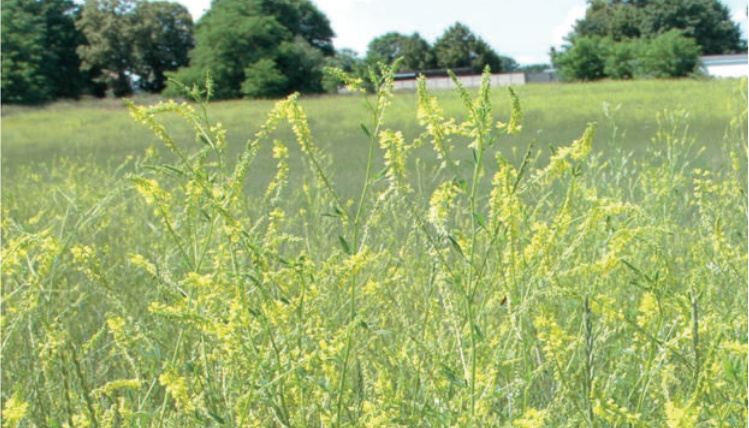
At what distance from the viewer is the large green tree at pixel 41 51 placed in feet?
39.2

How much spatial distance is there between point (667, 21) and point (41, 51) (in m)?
26.1

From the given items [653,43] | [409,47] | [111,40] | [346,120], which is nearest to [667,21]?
[653,43]

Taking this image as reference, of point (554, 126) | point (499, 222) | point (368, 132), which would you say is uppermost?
point (368, 132)

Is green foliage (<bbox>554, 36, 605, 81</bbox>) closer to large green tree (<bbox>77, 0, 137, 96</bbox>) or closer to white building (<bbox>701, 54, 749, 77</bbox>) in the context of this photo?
white building (<bbox>701, 54, 749, 77</bbox>)

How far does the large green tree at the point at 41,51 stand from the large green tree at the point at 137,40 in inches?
32.7

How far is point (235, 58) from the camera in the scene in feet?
53.2

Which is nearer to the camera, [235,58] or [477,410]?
[477,410]

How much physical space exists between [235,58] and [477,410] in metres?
15.8

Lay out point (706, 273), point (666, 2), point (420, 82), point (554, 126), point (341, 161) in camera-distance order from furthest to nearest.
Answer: point (666, 2)
point (554, 126)
point (341, 161)
point (706, 273)
point (420, 82)

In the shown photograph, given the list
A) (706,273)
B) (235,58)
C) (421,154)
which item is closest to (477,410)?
(706,273)

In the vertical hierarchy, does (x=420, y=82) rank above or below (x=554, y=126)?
above

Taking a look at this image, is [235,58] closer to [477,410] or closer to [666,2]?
[477,410]

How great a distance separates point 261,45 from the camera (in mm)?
16125

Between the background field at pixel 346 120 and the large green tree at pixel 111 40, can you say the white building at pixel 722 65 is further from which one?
the large green tree at pixel 111 40
